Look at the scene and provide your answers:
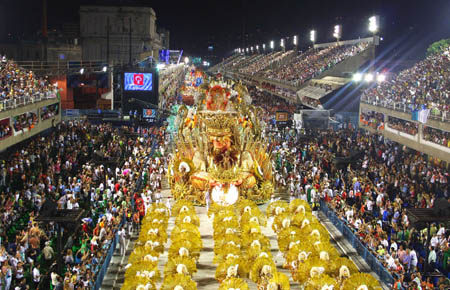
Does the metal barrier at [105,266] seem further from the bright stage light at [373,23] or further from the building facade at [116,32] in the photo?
the building facade at [116,32]

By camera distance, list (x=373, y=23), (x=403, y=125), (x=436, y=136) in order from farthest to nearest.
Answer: (x=373, y=23), (x=403, y=125), (x=436, y=136)

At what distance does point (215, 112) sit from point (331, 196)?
6.86 meters

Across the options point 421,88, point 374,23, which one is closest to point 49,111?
point 421,88

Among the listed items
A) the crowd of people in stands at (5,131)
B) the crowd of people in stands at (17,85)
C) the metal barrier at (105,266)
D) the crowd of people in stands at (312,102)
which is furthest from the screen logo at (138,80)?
the metal barrier at (105,266)

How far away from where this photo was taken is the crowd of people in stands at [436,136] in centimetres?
2933

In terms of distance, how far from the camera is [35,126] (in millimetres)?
36312

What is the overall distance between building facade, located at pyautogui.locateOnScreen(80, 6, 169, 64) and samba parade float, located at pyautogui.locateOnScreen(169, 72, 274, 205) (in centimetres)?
5376

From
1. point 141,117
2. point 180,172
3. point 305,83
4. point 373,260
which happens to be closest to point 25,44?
point 141,117

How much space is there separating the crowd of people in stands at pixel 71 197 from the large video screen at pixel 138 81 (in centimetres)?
899

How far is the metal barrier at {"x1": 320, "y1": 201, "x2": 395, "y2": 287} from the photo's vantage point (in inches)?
632

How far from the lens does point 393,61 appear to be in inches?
2217

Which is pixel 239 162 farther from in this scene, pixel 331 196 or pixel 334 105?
pixel 334 105

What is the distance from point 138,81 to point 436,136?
26.0 m

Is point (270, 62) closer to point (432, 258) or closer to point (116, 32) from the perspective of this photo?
point (116, 32)
